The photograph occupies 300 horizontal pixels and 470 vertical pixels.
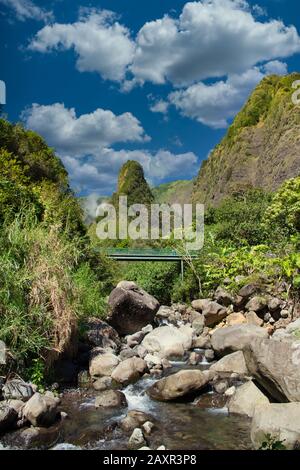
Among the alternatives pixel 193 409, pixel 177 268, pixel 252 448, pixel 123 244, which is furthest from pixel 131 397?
pixel 123 244

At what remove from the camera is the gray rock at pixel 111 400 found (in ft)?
32.0

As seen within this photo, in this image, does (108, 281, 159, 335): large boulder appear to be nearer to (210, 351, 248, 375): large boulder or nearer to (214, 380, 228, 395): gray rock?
(210, 351, 248, 375): large boulder

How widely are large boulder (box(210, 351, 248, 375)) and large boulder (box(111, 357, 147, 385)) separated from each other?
1.70 metres

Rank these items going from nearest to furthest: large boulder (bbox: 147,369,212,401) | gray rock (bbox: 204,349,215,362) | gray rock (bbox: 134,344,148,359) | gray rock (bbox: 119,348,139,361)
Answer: large boulder (bbox: 147,369,212,401) < gray rock (bbox: 119,348,139,361) < gray rock (bbox: 134,344,148,359) < gray rock (bbox: 204,349,215,362)

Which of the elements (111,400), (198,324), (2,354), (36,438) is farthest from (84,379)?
(198,324)

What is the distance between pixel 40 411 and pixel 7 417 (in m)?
0.52

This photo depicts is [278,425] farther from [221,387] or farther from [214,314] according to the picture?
[214,314]

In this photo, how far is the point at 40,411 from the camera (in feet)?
27.2

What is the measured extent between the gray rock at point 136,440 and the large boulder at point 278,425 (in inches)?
65.9

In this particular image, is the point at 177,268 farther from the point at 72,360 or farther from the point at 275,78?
the point at 275,78

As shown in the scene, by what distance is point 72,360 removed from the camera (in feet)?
38.3

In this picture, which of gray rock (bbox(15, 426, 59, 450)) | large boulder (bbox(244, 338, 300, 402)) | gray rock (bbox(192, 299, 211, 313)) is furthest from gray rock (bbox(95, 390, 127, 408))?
gray rock (bbox(192, 299, 211, 313))

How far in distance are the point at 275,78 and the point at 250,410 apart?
74731 mm

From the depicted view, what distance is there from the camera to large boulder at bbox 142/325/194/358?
543 inches
